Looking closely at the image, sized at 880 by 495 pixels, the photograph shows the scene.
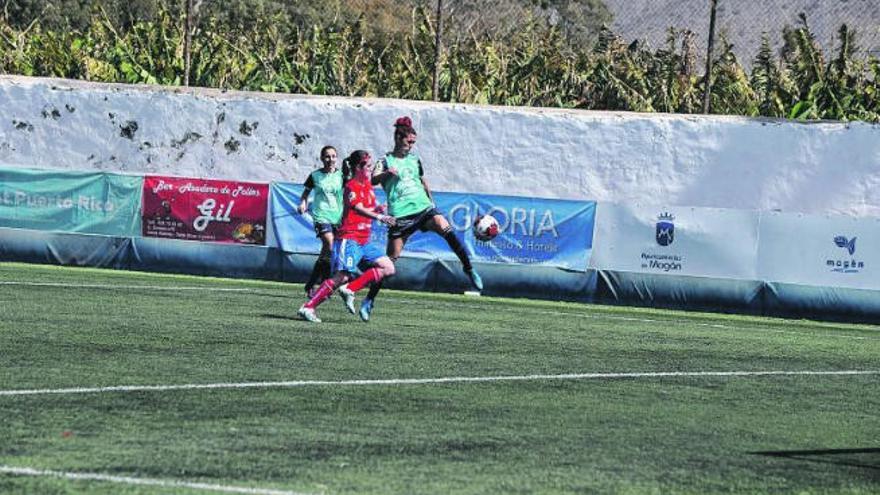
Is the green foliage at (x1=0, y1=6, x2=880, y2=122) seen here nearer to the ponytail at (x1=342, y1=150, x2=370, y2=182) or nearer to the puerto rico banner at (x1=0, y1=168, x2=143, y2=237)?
the puerto rico banner at (x1=0, y1=168, x2=143, y2=237)

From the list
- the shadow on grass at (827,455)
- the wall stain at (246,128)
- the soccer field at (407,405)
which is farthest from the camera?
the wall stain at (246,128)

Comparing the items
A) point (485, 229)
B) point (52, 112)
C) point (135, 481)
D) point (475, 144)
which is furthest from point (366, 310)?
point (52, 112)

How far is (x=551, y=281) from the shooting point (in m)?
24.3

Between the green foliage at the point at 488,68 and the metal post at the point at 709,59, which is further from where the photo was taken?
the green foliage at the point at 488,68

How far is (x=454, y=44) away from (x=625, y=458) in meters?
25.6

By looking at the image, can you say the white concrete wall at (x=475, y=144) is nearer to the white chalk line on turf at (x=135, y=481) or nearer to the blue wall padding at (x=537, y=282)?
the blue wall padding at (x=537, y=282)

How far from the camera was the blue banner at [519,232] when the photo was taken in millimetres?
24375

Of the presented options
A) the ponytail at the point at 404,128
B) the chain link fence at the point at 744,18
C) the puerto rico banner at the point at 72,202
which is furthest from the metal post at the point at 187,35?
the chain link fence at the point at 744,18

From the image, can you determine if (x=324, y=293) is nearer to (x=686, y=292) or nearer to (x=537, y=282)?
(x=537, y=282)

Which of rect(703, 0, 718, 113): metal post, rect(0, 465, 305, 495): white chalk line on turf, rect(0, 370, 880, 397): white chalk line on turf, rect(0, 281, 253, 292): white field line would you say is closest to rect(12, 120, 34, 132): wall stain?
rect(0, 281, 253, 292): white field line

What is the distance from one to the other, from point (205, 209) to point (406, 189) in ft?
29.6

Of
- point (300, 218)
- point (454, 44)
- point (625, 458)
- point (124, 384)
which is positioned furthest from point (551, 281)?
point (625, 458)

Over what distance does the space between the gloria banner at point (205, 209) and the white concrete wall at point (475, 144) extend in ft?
7.11

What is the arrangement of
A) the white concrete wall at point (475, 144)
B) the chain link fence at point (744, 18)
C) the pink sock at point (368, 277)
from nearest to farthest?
the pink sock at point (368, 277), the white concrete wall at point (475, 144), the chain link fence at point (744, 18)
